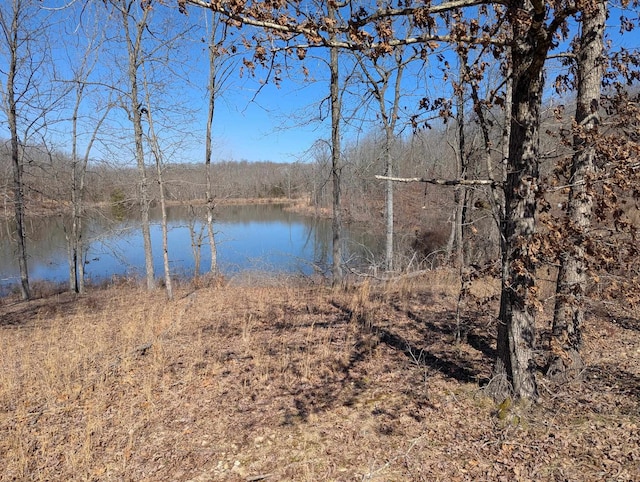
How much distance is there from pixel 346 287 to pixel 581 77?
6.78m

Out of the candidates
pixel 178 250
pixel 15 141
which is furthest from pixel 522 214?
pixel 178 250

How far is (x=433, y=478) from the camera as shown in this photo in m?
2.79

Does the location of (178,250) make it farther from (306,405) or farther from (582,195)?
(582,195)

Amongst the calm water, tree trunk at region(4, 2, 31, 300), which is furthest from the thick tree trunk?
tree trunk at region(4, 2, 31, 300)

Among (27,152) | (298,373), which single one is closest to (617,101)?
(298,373)

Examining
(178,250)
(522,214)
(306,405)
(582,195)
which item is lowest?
(178,250)

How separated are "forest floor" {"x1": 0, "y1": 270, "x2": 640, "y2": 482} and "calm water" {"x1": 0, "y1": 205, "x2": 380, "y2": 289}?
4.99m

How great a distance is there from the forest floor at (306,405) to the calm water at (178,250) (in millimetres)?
4989

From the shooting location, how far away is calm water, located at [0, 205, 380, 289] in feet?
41.2

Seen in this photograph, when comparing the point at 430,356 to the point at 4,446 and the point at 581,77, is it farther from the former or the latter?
the point at 4,446

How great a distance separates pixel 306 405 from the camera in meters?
3.97

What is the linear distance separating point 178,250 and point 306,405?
17.8m

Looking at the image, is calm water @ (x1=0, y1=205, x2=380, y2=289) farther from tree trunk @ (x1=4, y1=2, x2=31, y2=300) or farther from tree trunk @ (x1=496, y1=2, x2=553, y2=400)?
tree trunk @ (x1=496, y1=2, x2=553, y2=400)

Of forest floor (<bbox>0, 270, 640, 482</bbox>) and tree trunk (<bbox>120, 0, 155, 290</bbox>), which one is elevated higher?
tree trunk (<bbox>120, 0, 155, 290</bbox>)
